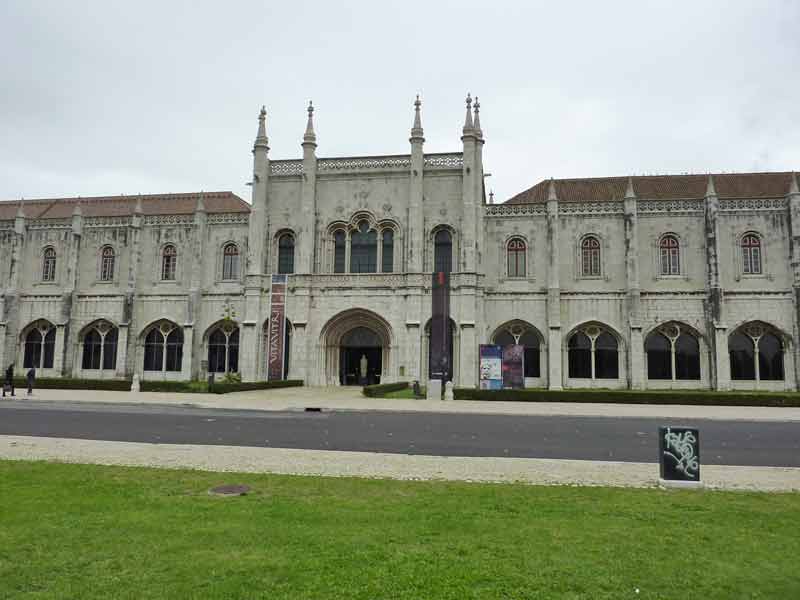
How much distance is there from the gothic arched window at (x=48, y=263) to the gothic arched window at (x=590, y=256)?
3690cm

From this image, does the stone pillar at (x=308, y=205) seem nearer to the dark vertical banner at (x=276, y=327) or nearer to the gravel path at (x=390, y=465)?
the dark vertical banner at (x=276, y=327)

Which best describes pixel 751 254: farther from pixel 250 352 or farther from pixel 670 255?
pixel 250 352

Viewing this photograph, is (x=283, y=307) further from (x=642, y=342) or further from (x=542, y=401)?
(x=642, y=342)

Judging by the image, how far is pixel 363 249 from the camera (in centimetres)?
3806

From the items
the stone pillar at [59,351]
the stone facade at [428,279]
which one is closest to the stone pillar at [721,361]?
the stone facade at [428,279]

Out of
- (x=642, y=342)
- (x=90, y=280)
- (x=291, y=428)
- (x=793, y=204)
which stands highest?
(x=793, y=204)

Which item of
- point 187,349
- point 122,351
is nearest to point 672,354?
point 187,349

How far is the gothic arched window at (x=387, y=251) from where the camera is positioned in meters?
37.6

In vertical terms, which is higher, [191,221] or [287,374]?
[191,221]

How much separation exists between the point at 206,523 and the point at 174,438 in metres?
8.51

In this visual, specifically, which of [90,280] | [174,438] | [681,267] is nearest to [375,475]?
[174,438]

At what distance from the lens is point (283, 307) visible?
3666 centimetres

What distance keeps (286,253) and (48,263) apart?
18.5 metres

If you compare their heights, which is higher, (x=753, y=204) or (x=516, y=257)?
(x=753, y=204)
